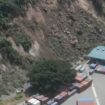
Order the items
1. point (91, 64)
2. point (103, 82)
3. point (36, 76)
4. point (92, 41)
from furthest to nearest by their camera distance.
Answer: point (92, 41), point (91, 64), point (103, 82), point (36, 76)

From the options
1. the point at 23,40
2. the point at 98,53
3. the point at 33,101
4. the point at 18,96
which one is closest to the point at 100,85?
the point at 98,53

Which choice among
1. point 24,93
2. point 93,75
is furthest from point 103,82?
point 24,93

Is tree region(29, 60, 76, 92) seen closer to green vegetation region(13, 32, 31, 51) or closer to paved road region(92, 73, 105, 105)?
paved road region(92, 73, 105, 105)

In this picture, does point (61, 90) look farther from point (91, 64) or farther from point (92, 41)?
point (92, 41)

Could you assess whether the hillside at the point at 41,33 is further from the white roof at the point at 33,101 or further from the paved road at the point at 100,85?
the paved road at the point at 100,85

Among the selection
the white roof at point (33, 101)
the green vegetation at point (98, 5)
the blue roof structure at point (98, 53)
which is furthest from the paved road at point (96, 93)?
the green vegetation at point (98, 5)

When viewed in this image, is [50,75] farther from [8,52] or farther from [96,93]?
[8,52]
